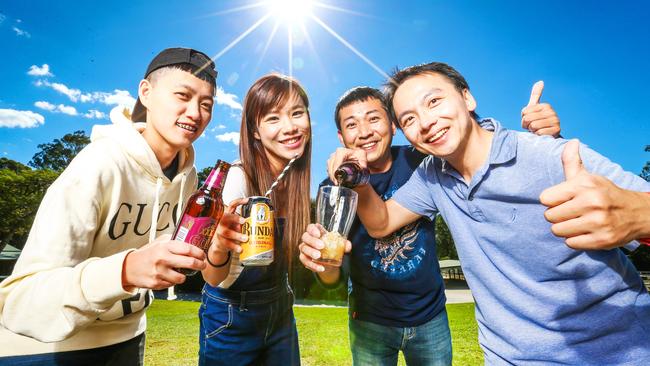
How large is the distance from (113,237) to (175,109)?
3.24 ft

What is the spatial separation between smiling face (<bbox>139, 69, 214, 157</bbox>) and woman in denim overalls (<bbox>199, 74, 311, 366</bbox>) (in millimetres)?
477

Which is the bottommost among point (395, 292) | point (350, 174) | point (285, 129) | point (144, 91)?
point (395, 292)

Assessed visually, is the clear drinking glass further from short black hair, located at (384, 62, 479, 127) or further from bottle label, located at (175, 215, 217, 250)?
short black hair, located at (384, 62, 479, 127)

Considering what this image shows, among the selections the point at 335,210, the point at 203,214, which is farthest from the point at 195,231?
the point at 335,210

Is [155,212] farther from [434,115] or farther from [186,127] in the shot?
[434,115]

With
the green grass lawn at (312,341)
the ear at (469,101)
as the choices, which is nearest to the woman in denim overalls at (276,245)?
the ear at (469,101)

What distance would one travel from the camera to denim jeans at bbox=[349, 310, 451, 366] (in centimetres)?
295

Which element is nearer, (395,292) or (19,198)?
(395,292)

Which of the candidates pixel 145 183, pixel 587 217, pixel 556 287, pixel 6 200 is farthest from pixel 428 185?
pixel 6 200

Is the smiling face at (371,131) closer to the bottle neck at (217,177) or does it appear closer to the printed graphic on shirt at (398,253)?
the printed graphic on shirt at (398,253)

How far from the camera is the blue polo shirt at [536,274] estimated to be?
1.91 metres

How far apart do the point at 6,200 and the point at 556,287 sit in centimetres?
4220

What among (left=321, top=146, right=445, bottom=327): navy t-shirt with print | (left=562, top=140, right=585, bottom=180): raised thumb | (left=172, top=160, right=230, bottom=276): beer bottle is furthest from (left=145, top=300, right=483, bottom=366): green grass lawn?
(left=562, top=140, right=585, bottom=180): raised thumb

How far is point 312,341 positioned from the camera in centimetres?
947
